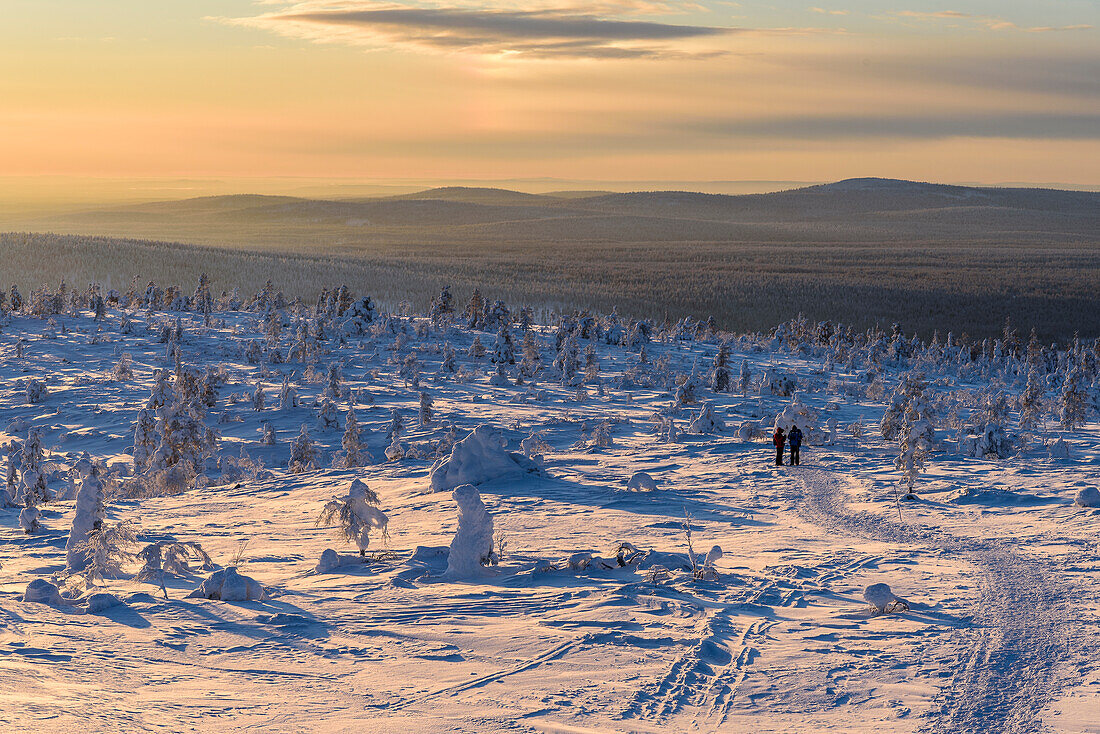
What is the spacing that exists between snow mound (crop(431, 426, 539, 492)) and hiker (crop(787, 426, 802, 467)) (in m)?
4.89

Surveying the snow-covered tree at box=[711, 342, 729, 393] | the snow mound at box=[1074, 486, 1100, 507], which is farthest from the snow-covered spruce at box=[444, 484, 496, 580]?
the snow-covered tree at box=[711, 342, 729, 393]

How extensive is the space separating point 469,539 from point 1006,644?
575 cm

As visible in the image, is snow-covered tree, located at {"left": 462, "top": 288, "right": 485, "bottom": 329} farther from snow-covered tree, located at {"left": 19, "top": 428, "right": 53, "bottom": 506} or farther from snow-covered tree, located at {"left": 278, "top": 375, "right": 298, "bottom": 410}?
snow-covered tree, located at {"left": 19, "top": 428, "right": 53, "bottom": 506}

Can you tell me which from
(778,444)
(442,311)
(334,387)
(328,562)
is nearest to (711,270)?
(442,311)

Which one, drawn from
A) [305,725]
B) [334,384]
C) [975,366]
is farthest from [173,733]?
[975,366]

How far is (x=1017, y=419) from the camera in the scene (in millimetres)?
26781

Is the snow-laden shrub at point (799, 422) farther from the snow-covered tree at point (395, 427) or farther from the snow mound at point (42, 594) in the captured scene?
the snow mound at point (42, 594)

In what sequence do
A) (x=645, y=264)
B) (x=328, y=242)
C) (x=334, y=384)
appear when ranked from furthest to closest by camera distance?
(x=328, y=242) < (x=645, y=264) < (x=334, y=384)

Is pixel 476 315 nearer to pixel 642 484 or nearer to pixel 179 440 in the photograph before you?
pixel 179 440

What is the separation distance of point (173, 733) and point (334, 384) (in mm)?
21465

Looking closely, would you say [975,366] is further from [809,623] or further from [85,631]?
[85,631]

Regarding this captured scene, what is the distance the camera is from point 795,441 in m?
19.0

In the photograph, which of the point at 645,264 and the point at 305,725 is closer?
the point at 305,725

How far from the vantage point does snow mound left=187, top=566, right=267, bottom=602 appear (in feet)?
36.7
